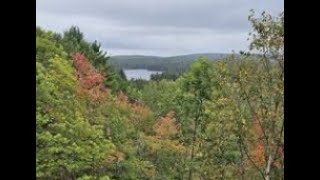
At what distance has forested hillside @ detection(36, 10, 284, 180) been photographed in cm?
776

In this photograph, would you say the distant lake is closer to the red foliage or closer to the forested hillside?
the forested hillside

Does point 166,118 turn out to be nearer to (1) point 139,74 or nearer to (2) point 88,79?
(2) point 88,79

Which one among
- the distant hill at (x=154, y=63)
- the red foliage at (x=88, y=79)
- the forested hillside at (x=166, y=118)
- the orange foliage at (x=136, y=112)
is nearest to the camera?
the forested hillside at (x=166, y=118)

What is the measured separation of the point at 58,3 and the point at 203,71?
26.1 feet

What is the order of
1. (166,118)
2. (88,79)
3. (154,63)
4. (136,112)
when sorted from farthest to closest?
(154,63), (166,118), (136,112), (88,79)

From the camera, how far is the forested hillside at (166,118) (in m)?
7.76

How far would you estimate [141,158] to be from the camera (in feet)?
35.1

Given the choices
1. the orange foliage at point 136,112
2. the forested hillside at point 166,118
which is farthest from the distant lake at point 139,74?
the orange foliage at point 136,112

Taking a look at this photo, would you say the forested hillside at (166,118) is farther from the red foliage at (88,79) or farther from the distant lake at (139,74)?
the distant lake at (139,74)

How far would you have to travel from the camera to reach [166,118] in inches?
459

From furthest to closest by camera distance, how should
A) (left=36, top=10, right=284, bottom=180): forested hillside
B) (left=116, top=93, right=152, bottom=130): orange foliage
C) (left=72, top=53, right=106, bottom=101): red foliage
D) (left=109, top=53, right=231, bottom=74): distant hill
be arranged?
(left=109, top=53, right=231, bottom=74): distant hill < (left=116, top=93, right=152, bottom=130): orange foliage < (left=72, top=53, right=106, bottom=101): red foliage < (left=36, top=10, right=284, bottom=180): forested hillside

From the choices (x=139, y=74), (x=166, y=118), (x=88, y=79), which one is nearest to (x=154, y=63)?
(x=139, y=74)

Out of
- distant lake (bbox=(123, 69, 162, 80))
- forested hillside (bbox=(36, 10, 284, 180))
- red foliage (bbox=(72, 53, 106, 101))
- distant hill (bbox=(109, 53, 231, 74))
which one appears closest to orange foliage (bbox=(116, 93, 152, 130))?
forested hillside (bbox=(36, 10, 284, 180))

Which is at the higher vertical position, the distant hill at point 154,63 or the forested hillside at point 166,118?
the distant hill at point 154,63
